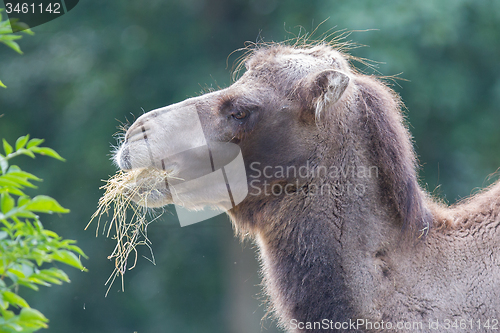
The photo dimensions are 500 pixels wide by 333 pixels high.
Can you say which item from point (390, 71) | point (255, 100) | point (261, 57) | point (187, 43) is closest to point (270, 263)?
point (255, 100)

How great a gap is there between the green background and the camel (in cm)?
463

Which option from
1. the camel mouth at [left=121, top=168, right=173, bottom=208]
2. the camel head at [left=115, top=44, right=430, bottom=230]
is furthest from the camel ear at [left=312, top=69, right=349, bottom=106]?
the camel mouth at [left=121, top=168, right=173, bottom=208]

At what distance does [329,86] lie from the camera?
2793mm

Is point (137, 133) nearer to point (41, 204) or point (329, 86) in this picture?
point (329, 86)

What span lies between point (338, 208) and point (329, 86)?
68cm

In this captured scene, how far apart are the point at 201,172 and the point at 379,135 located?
3.51ft

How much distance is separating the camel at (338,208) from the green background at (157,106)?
15.2ft

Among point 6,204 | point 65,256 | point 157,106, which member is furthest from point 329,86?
point 157,106

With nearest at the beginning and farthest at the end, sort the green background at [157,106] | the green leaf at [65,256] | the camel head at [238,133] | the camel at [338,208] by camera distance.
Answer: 1. the green leaf at [65,256]
2. the camel at [338,208]
3. the camel head at [238,133]
4. the green background at [157,106]

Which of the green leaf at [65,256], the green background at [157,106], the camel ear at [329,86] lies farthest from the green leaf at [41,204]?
the green background at [157,106]

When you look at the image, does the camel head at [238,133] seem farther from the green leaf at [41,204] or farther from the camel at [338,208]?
the green leaf at [41,204]

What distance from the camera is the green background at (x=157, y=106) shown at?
7.56 meters

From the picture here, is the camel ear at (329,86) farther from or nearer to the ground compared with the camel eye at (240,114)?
farther from the ground

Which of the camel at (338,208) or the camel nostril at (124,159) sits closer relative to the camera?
the camel at (338,208)
